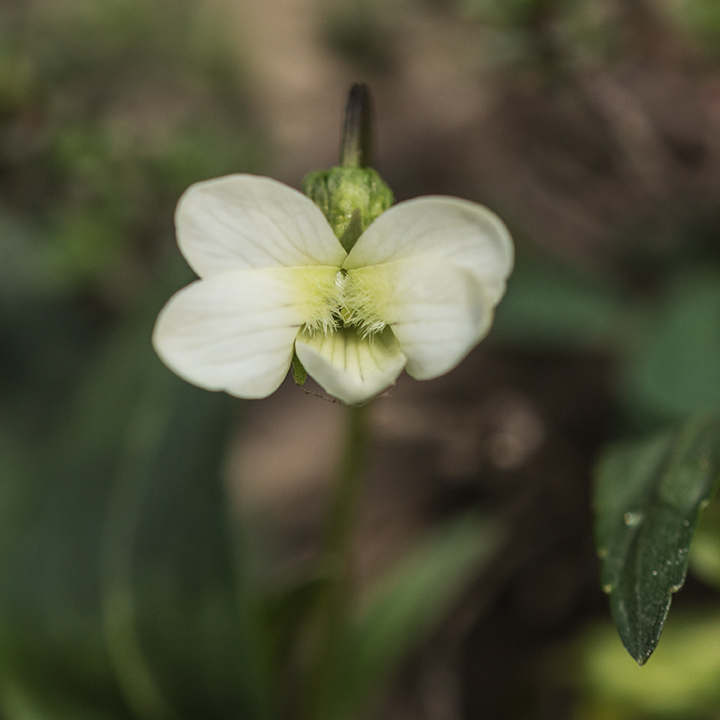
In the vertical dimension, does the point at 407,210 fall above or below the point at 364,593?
above

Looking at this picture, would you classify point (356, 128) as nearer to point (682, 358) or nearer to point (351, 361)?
point (351, 361)

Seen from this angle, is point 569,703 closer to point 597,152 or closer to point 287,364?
point 287,364

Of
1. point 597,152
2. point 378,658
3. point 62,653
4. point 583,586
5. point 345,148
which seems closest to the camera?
point 345,148

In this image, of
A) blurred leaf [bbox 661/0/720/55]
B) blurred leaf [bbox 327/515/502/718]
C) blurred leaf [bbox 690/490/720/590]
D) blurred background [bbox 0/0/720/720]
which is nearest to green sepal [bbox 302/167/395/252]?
blurred background [bbox 0/0/720/720]

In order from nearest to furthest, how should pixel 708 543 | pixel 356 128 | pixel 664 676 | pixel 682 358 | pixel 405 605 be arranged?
1. pixel 356 128
2. pixel 708 543
3. pixel 664 676
4. pixel 405 605
5. pixel 682 358

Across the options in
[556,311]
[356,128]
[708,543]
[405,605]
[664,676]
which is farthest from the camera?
[556,311]

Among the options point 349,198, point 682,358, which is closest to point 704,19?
point 682,358

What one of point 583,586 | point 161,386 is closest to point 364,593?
point 583,586
